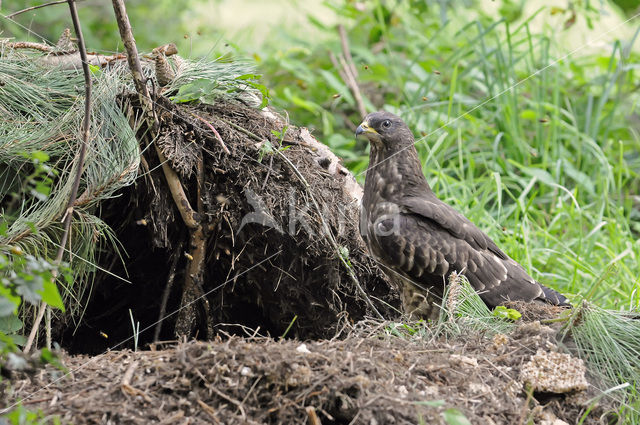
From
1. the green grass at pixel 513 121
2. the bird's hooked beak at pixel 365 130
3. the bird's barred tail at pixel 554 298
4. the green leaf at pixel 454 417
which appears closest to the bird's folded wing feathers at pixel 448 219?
the bird's barred tail at pixel 554 298

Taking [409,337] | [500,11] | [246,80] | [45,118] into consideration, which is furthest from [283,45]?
[409,337]

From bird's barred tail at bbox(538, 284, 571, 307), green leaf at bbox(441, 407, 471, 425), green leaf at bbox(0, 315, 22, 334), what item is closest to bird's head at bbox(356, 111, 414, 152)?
bird's barred tail at bbox(538, 284, 571, 307)

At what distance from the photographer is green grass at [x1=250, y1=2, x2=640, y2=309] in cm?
480

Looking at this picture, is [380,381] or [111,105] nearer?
[380,381]

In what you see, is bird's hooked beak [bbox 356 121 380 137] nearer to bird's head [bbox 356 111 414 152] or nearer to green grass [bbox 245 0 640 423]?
bird's head [bbox 356 111 414 152]

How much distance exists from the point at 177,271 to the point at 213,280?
7.4 inches

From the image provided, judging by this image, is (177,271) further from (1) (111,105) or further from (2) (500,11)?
(2) (500,11)

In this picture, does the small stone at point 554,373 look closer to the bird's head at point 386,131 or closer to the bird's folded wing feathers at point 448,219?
the bird's folded wing feathers at point 448,219

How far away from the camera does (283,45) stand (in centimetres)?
736

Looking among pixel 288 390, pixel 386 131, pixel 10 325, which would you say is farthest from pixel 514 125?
pixel 10 325

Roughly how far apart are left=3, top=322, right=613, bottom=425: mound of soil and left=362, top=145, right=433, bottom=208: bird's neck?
1464mm

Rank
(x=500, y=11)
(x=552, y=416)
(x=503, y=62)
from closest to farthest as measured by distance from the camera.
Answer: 1. (x=552, y=416)
2. (x=503, y=62)
3. (x=500, y=11)

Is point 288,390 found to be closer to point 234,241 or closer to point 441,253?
point 234,241

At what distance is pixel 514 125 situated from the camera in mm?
5484
